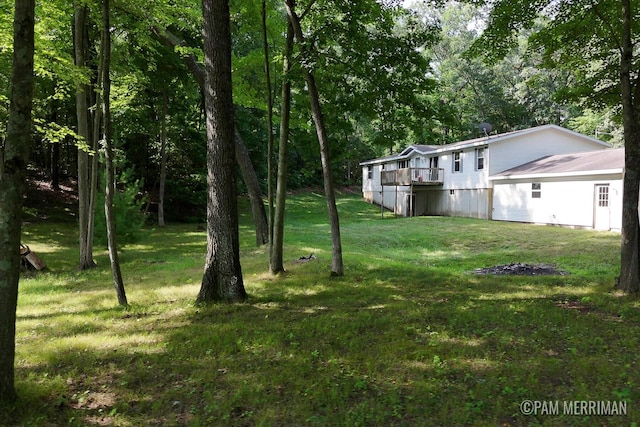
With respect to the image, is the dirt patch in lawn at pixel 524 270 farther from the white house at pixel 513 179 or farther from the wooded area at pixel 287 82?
the white house at pixel 513 179

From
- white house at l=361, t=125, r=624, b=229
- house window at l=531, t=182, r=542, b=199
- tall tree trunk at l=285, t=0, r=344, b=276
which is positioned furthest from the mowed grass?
house window at l=531, t=182, r=542, b=199

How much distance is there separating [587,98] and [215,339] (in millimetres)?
8152

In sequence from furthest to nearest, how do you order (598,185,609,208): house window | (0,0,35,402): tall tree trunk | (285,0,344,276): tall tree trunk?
1. (598,185,609,208): house window
2. (285,0,344,276): tall tree trunk
3. (0,0,35,402): tall tree trunk

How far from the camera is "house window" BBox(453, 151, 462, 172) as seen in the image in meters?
26.6

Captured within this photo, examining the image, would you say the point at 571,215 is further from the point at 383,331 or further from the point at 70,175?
the point at 70,175

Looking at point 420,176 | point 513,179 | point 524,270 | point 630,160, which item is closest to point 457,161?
point 420,176

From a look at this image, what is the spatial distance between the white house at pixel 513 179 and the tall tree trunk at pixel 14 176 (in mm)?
19088

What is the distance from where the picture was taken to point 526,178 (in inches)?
856

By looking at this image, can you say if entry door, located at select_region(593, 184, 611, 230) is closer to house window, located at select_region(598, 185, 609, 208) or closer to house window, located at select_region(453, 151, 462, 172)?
house window, located at select_region(598, 185, 609, 208)

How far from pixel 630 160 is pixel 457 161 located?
21.0 meters

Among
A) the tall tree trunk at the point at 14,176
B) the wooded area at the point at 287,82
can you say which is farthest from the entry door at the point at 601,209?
the tall tree trunk at the point at 14,176

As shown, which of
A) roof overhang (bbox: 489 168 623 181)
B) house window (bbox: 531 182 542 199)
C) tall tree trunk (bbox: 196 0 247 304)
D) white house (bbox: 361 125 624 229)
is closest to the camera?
tall tree trunk (bbox: 196 0 247 304)

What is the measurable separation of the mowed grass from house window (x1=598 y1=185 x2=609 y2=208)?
1021 cm

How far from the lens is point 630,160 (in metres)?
6.52
